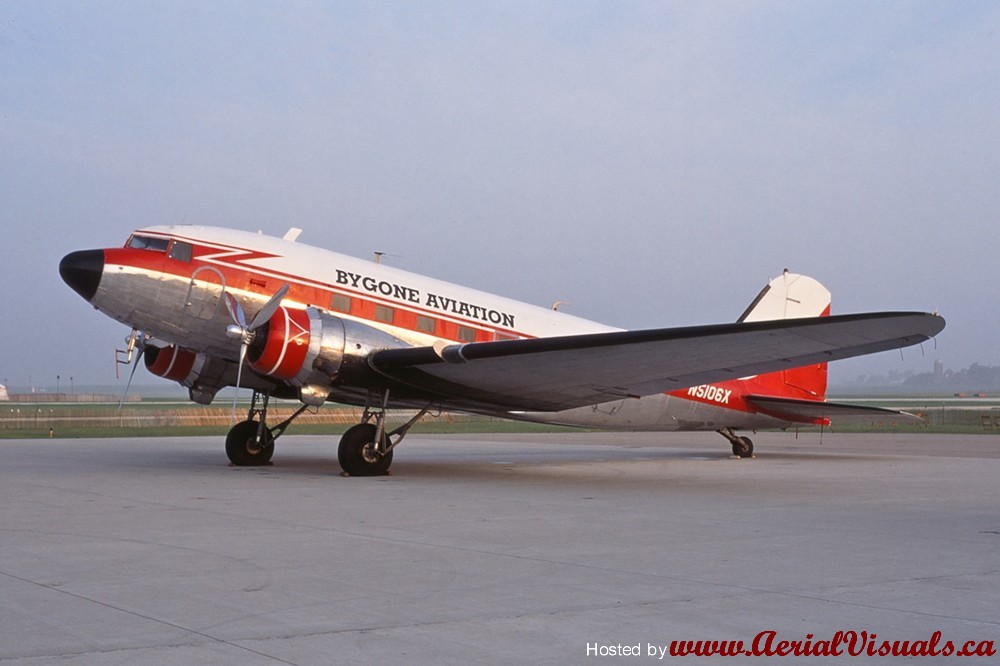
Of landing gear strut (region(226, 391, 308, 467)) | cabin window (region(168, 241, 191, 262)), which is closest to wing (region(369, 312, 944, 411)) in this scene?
cabin window (region(168, 241, 191, 262))

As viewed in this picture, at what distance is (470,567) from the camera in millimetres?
7398

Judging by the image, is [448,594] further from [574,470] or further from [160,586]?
[574,470]

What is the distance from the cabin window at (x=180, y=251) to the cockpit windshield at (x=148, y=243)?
113 mm

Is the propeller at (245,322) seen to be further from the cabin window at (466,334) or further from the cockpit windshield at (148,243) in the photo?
the cabin window at (466,334)

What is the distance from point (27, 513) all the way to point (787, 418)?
16.0 meters

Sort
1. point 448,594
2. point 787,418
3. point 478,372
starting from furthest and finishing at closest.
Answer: point 787,418, point 478,372, point 448,594

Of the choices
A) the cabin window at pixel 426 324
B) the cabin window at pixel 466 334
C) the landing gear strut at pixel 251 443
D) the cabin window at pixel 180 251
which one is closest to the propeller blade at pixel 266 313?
the cabin window at pixel 180 251

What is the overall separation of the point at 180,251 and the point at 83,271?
1.43 m

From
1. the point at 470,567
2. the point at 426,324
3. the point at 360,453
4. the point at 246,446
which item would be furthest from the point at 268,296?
the point at 470,567

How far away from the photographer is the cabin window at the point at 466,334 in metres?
17.5

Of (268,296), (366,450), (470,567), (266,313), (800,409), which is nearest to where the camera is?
(470,567)

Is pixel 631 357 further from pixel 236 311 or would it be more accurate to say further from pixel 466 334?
pixel 236 311

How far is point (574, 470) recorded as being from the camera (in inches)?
736

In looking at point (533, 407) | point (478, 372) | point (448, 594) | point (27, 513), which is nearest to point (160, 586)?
point (448, 594)
